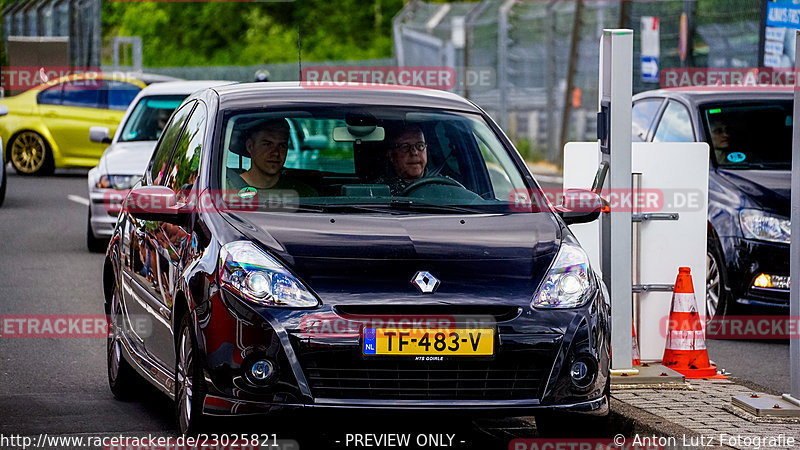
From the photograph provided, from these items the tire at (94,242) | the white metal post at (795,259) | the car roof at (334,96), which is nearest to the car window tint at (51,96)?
the tire at (94,242)

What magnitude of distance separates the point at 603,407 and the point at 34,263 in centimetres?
910

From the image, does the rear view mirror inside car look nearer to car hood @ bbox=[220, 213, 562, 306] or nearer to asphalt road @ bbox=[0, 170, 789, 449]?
car hood @ bbox=[220, 213, 562, 306]

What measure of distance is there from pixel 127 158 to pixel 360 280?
379 inches

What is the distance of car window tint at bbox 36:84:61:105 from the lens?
24.9m

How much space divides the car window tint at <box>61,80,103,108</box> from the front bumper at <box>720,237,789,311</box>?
15.5 m

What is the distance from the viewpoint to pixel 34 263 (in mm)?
14586

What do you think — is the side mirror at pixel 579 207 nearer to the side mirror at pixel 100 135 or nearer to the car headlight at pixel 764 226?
the car headlight at pixel 764 226

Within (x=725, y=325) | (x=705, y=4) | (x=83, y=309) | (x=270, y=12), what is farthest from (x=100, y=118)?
(x=270, y=12)

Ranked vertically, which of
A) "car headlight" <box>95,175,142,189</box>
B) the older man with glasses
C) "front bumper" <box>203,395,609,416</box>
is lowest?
"front bumper" <box>203,395,609,416</box>

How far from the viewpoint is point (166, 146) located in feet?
27.5

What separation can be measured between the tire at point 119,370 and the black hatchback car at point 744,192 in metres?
4.39

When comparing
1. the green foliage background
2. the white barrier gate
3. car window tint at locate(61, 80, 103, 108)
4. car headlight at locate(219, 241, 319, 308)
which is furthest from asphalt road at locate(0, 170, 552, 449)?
the green foliage background

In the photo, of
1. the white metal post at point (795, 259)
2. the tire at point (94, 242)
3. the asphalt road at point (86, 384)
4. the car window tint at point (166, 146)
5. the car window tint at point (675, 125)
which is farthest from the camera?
the tire at point (94, 242)

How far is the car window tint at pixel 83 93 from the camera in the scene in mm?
24734
